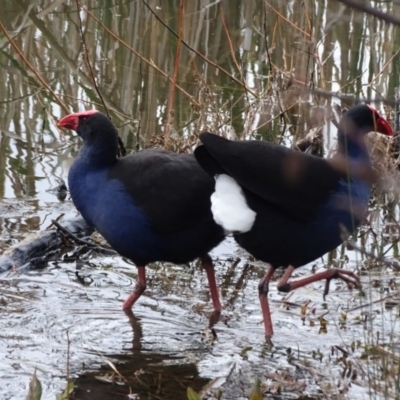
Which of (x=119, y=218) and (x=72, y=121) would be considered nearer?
(x=119, y=218)

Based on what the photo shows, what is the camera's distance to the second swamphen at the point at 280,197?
3480mm

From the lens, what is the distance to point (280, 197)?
138 inches

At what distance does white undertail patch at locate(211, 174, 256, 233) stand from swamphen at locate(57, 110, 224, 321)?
0.63ft

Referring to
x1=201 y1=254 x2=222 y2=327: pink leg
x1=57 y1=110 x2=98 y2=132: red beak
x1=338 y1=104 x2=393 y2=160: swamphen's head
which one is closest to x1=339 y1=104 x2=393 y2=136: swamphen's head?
x1=338 y1=104 x2=393 y2=160: swamphen's head

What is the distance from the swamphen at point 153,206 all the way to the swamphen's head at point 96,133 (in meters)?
0.07

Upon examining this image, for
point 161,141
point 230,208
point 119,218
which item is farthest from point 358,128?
point 161,141

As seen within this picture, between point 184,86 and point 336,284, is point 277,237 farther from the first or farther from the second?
point 184,86

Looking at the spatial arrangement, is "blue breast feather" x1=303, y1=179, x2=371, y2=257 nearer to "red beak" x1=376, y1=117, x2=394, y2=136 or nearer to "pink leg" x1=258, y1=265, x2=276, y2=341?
"pink leg" x1=258, y1=265, x2=276, y2=341

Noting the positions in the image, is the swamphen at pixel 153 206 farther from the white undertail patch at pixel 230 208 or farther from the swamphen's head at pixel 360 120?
the swamphen's head at pixel 360 120

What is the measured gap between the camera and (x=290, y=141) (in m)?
6.64

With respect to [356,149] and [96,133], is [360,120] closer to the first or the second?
[356,149]

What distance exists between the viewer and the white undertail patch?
11.5 feet

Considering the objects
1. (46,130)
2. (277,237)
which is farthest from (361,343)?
→ (46,130)

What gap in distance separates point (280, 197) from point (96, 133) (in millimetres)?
1046
